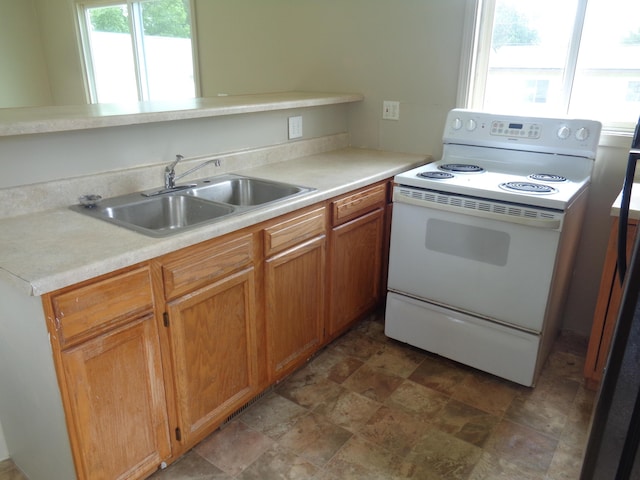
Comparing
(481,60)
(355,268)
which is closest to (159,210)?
(355,268)

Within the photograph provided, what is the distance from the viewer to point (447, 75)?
2650 mm

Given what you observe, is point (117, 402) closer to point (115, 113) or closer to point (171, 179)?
point (171, 179)

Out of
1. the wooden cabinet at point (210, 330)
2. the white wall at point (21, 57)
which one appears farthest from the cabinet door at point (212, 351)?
the white wall at point (21, 57)

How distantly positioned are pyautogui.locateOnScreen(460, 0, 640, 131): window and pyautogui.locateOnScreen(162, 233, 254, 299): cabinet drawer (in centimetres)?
162

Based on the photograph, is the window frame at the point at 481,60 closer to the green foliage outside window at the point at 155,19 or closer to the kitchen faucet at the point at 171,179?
the kitchen faucet at the point at 171,179

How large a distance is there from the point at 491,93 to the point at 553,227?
1040mm

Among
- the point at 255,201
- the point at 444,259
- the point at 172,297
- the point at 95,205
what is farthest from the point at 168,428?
the point at 444,259

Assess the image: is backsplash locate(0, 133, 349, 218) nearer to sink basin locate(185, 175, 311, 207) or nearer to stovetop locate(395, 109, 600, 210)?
sink basin locate(185, 175, 311, 207)

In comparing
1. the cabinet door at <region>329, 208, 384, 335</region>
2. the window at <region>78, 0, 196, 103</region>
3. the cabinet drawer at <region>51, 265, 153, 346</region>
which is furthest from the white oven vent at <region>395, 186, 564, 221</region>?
the window at <region>78, 0, 196, 103</region>

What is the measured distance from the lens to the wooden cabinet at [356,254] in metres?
2.25

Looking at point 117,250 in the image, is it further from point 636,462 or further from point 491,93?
point 491,93

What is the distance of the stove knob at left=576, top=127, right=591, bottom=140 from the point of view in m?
2.21

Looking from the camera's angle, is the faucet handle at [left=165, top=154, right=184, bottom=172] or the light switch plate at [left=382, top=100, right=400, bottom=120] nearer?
the faucet handle at [left=165, top=154, right=184, bottom=172]

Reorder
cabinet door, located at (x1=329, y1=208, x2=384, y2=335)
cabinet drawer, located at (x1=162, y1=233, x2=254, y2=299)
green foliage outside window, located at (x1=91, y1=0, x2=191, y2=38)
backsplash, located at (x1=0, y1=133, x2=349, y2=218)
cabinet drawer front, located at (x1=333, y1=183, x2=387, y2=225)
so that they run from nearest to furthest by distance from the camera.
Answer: cabinet drawer, located at (x1=162, y1=233, x2=254, y2=299)
backsplash, located at (x1=0, y1=133, x2=349, y2=218)
cabinet drawer front, located at (x1=333, y1=183, x2=387, y2=225)
cabinet door, located at (x1=329, y1=208, x2=384, y2=335)
green foliage outside window, located at (x1=91, y1=0, x2=191, y2=38)
